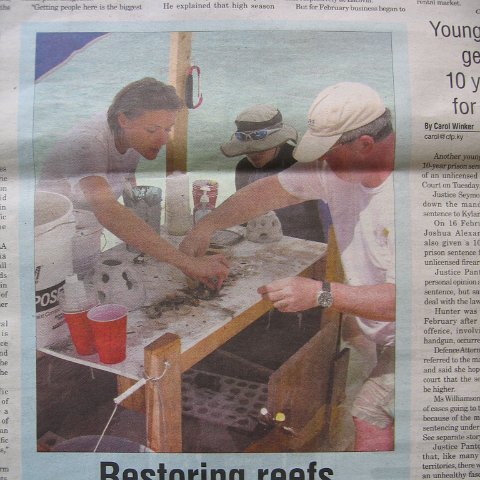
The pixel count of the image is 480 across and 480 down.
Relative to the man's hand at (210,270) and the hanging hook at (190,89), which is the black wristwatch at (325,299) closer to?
the man's hand at (210,270)

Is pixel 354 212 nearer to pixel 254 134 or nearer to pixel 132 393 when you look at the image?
pixel 254 134

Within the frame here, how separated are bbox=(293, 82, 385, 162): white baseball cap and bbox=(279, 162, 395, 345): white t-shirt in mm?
22

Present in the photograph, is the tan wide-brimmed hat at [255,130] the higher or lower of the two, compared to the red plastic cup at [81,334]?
higher

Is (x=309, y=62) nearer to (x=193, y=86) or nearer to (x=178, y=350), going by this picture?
(x=193, y=86)

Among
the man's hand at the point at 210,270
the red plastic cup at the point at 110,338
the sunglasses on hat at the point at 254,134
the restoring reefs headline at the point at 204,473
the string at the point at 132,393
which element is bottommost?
the restoring reefs headline at the point at 204,473

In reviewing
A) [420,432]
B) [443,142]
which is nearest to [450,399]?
[420,432]

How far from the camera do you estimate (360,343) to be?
436 mm

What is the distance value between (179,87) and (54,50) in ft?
0.38

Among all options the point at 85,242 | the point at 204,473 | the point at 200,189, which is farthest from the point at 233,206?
the point at 204,473

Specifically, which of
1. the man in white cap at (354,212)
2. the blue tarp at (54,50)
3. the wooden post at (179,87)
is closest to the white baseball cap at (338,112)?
the man in white cap at (354,212)

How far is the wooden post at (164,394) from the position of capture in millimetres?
405

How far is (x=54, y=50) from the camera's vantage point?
424 mm

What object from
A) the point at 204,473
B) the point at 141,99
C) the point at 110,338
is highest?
the point at 141,99

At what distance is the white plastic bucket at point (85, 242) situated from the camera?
42 cm
